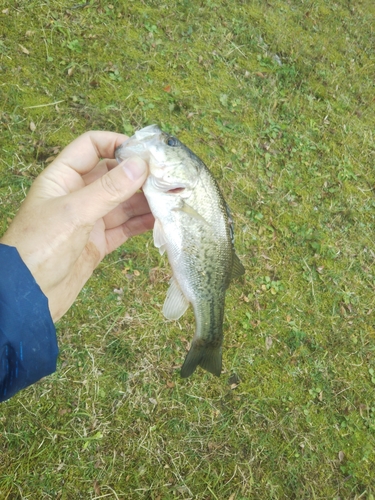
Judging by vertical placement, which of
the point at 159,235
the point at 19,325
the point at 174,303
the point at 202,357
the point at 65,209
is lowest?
the point at 202,357

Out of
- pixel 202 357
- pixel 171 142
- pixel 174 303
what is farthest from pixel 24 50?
pixel 202 357

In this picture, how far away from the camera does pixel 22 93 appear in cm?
444

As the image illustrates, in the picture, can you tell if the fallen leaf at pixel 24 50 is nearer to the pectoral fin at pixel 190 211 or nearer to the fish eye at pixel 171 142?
the fish eye at pixel 171 142

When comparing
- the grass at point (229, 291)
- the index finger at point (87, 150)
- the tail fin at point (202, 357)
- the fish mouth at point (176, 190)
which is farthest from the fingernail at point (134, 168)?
the grass at point (229, 291)

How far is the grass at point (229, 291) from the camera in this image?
3.77m

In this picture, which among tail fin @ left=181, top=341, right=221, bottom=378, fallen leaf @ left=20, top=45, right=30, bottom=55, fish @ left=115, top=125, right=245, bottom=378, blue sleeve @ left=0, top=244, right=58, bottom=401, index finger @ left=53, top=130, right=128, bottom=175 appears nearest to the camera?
blue sleeve @ left=0, top=244, right=58, bottom=401

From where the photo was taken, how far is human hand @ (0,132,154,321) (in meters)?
2.44

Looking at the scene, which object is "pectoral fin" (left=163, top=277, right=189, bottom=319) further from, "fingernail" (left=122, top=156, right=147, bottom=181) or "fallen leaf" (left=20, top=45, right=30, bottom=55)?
"fallen leaf" (left=20, top=45, right=30, bottom=55)

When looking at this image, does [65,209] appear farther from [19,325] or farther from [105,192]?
[19,325]

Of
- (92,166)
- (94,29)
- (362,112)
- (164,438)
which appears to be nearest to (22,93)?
(94,29)

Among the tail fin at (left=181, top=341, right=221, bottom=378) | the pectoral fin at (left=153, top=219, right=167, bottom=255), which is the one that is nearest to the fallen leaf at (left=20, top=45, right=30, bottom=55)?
the pectoral fin at (left=153, top=219, right=167, bottom=255)

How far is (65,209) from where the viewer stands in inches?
96.3

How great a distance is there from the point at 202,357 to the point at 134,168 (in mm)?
1562

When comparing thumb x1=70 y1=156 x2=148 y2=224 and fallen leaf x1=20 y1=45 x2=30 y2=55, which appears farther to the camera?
fallen leaf x1=20 y1=45 x2=30 y2=55
